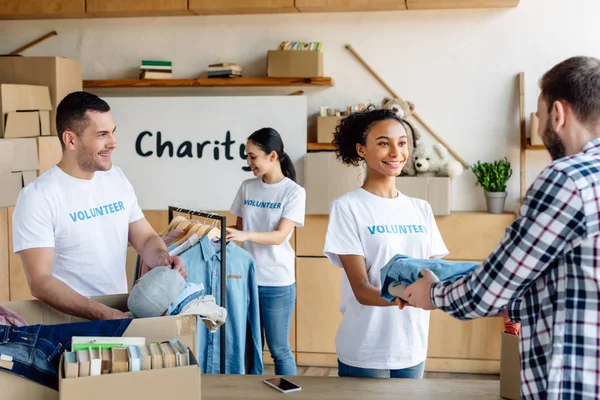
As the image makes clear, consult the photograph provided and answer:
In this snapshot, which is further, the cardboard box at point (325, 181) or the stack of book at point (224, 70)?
the stack of book at point (224, 70)

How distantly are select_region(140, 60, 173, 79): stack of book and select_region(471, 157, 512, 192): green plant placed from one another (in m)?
2.23

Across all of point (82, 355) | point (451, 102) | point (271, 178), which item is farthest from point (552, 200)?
point (451, 102)

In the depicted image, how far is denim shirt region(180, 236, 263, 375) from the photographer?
309cm

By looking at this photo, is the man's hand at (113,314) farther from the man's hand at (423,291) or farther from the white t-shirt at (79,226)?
the man's hand at (423,291)

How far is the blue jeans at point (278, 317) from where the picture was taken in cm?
369

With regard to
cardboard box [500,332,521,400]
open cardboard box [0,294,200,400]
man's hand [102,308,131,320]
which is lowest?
cardboard box [500,332,521,400]

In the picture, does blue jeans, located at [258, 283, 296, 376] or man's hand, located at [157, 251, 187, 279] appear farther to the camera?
blue jeans, located at [258, 283, 296, 376]

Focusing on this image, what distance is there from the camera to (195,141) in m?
4.88

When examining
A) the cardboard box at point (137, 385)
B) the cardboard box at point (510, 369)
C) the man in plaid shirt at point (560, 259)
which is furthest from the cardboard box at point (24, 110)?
the man in plaid shirt at point (560, 259)

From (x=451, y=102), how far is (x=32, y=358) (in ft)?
12.3

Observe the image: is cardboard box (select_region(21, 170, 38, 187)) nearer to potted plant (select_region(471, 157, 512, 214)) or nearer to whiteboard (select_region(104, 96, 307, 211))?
whiteboard (select_region(104, 96, 307, 211))

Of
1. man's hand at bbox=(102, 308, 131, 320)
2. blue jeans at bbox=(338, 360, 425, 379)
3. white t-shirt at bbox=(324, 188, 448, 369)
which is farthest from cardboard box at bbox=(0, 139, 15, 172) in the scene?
blue jeans at bbox=(338, 360, 425, 379)

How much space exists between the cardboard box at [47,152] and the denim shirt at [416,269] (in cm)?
309

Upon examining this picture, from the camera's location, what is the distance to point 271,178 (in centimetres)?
379
